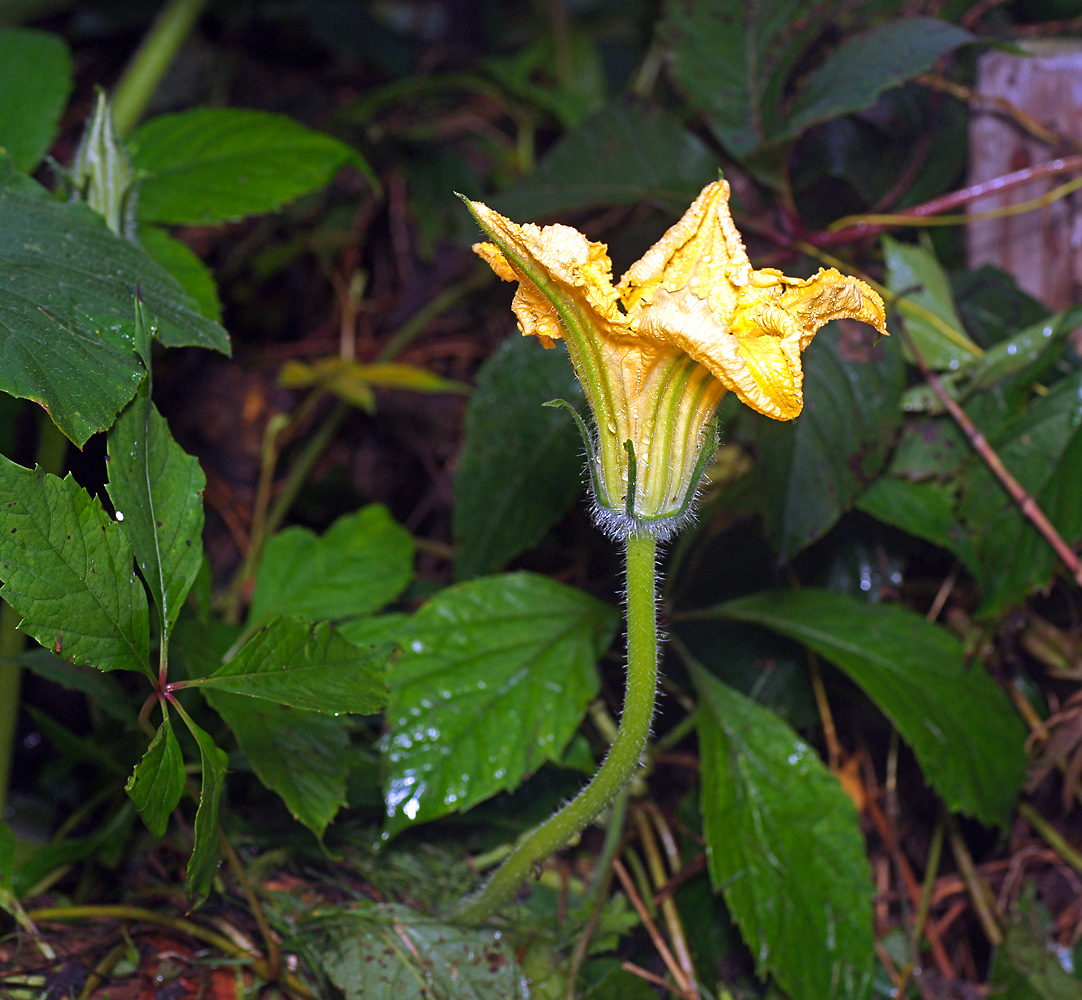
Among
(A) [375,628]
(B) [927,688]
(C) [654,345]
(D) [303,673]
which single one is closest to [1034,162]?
(B) [927,688]

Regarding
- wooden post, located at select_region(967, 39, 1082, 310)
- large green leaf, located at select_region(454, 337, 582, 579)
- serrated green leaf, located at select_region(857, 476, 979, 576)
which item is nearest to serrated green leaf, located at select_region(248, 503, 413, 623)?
large green leaf, located at select_region(454, 337, 582, 579)

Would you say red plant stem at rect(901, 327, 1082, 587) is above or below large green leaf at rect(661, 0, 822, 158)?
below

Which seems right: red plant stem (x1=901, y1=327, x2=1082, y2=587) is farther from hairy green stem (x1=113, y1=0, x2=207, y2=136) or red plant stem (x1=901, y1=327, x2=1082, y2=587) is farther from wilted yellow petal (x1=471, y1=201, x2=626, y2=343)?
hairy green stem (x1=113, y1=0, x2=207, y2=136)

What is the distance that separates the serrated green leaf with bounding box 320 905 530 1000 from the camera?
3.53 feet

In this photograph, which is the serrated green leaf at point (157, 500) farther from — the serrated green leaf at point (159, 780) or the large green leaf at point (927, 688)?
the large green leaf at point (927, 688)

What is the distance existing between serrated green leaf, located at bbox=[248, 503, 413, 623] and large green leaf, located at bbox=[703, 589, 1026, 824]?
0.58 m

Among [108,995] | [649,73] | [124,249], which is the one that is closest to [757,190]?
[649,73]

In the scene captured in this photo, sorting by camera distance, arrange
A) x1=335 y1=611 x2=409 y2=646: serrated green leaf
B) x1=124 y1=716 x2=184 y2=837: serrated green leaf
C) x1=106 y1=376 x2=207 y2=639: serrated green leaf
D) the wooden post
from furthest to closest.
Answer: the wooden post → x1=335 y1=611 x2=409 y2=646: serrated green leaf → x1=106 y1=376 x2=207 y2=639: serrated green leaf → x1=124 y1=716 x2=184 y2=837: serrated green leaf

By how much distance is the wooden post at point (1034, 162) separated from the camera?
178 cm

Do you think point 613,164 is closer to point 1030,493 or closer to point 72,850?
point 1030,493

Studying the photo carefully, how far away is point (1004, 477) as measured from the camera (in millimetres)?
1432

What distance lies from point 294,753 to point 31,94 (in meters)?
1.16

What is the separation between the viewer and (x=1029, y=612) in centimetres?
154

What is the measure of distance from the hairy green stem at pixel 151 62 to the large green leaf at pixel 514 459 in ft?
3.26
